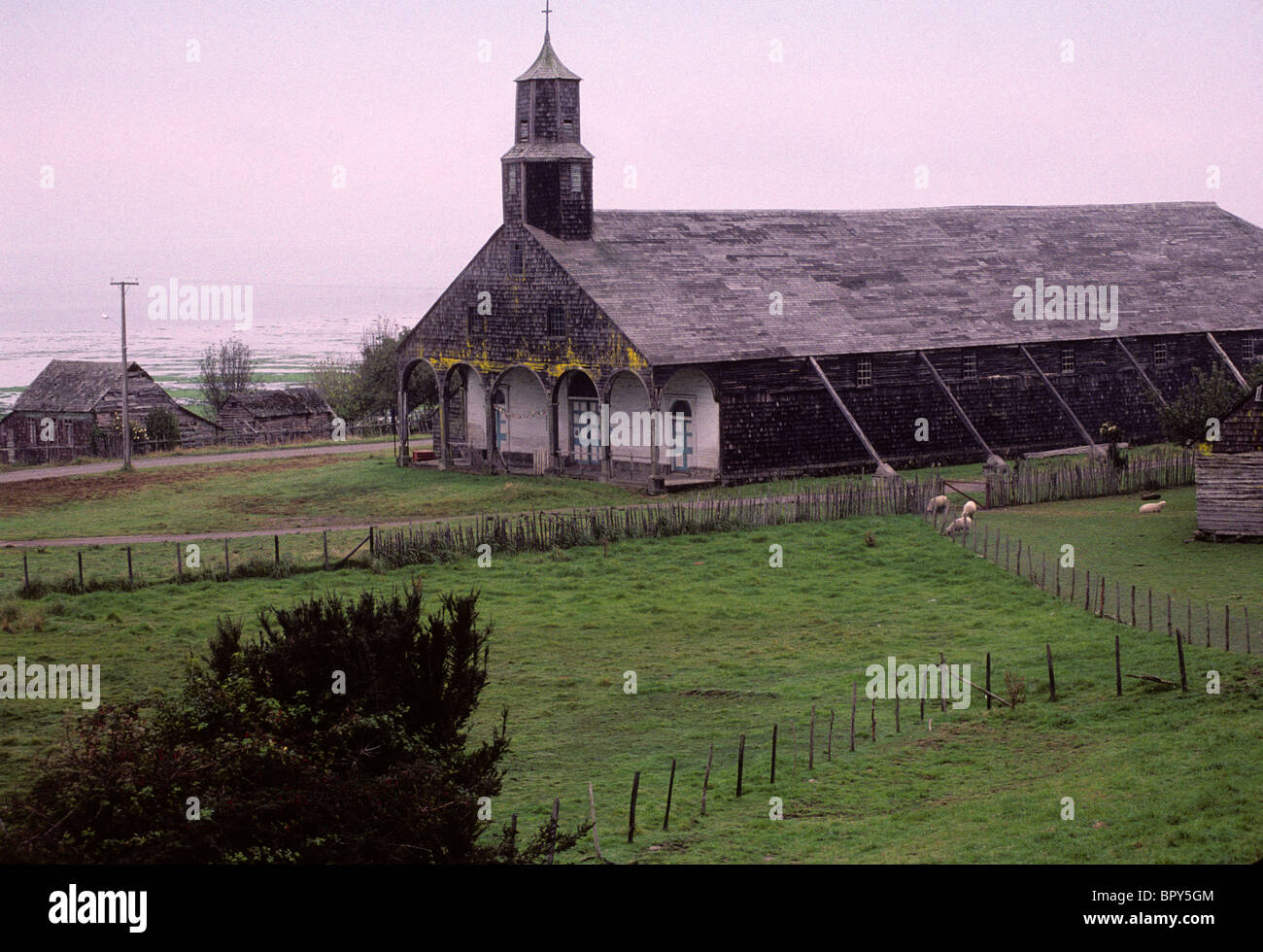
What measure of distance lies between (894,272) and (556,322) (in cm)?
1482

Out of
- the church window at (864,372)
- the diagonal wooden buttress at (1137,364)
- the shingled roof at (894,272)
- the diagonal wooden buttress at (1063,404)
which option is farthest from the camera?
the diagonal wooden buttress at (1137,364)

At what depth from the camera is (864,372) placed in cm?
5338

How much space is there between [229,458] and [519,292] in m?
19.8

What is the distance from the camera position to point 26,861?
41.2ft

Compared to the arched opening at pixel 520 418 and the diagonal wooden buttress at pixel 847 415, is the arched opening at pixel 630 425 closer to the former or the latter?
the arched opening at pixel 520 418

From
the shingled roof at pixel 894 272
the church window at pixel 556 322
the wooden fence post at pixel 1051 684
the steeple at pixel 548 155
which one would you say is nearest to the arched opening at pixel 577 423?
the church window at pixel 556 322

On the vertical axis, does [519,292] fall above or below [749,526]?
above

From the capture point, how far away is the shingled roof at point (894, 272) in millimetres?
51906

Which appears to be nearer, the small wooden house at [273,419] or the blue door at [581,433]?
the blue door at [581,433]

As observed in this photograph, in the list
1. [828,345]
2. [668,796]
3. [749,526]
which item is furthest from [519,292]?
[668,796]

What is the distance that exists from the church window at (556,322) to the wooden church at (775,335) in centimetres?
8

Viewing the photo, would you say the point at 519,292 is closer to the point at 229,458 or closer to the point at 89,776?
the point at 229,458

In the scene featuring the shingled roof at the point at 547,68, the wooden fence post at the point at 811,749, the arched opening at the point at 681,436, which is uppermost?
the shingled roof at the point at 547,68

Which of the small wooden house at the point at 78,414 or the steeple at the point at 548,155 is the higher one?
the steeple at the point at 548,155
